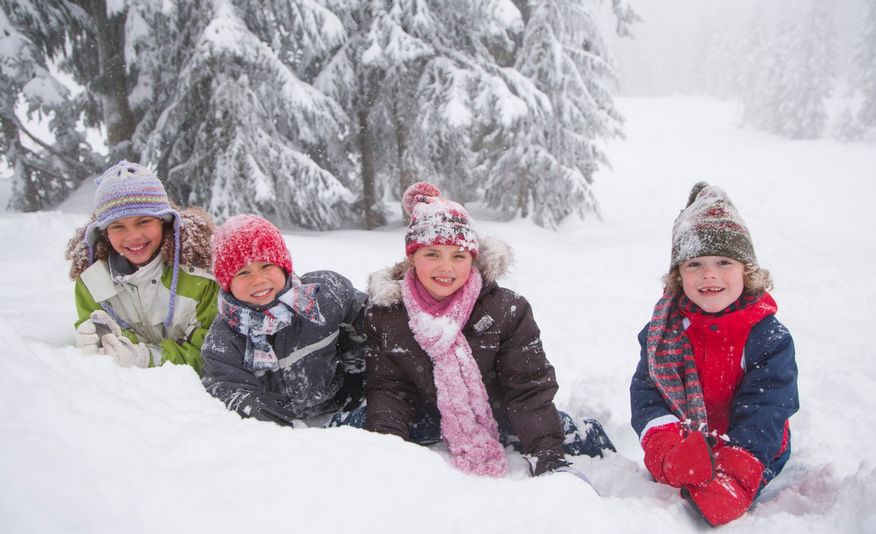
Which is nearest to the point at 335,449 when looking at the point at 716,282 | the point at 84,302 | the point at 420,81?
the point at 716,282

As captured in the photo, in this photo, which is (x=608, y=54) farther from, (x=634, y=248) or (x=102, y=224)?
(x=102, y=224)

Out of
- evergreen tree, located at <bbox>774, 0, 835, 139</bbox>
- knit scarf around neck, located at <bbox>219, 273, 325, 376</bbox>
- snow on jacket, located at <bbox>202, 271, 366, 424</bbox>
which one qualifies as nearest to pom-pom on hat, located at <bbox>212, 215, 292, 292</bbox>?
knit scarf around neck, located at <bbox>219, 273, 325, 376</bbox>

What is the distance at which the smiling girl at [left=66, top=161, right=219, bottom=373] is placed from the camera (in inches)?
113

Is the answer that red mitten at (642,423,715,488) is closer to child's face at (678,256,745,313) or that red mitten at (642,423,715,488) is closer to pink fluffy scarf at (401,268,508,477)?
child's face at (678,256,745,313)

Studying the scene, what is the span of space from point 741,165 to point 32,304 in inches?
1165

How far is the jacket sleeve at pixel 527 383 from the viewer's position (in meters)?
2.45

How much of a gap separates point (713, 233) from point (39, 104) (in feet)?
35.5

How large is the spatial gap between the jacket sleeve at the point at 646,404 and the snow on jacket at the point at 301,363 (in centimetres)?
164

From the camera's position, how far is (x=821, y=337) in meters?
5.35

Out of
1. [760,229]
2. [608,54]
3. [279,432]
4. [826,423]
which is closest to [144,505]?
[279,432]

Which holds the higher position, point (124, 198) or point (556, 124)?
point (556, 124)

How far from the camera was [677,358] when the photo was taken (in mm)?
2445

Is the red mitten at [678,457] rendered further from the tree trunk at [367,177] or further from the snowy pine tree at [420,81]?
the tree trunk at [367,177]

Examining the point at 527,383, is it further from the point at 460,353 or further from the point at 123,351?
the point at 123,351
